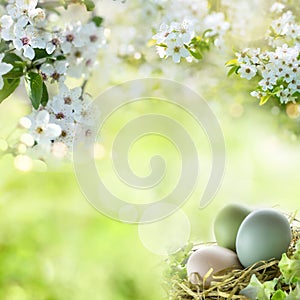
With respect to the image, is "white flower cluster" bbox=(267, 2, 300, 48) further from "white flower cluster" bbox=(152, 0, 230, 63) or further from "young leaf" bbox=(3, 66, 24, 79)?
"young leaf" bbox=(3, 66, 24, 79)

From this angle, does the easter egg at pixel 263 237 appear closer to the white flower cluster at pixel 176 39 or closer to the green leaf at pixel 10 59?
the white flower cluster at pixel 176 39

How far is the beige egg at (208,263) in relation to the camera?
852 millimetres

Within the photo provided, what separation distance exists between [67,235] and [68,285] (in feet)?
0.24

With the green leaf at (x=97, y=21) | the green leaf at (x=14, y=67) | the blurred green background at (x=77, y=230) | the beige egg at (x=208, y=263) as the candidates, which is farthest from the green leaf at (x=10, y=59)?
the beige egg at (x=208, y=263)

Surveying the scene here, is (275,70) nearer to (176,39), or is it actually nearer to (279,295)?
(176,39)

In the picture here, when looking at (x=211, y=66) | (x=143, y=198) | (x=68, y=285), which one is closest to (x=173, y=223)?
(x=143, y=198)

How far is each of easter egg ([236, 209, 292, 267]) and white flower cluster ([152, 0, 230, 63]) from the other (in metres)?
0.24

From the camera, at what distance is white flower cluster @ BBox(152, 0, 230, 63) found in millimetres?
766

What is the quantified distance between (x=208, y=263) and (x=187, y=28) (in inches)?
12.5

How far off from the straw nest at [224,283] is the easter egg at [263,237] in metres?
0.01

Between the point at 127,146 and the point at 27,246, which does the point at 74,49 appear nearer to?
the point at 27,246

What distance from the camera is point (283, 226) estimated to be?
0.86m

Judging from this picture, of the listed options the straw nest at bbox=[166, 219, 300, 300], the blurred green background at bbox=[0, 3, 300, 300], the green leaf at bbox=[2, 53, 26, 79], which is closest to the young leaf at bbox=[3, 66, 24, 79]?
the green leaf at bbox=[2, 53, 26, 79]

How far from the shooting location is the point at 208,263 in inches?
33.9
